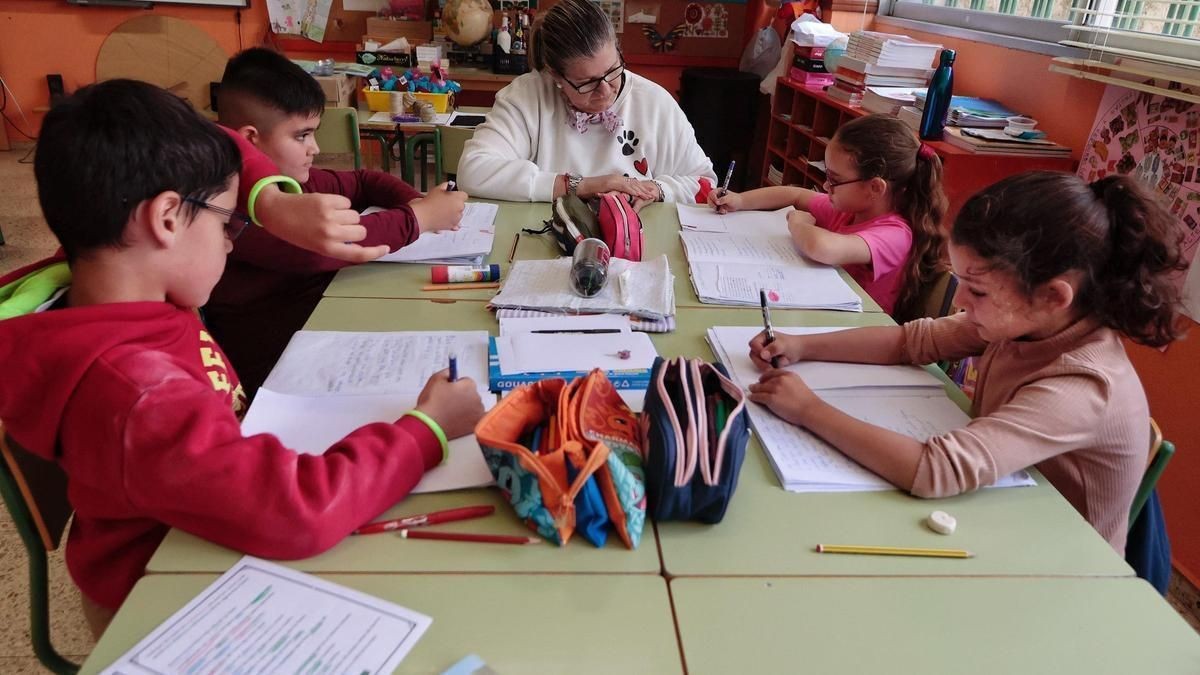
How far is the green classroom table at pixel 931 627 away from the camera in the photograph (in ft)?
2.33

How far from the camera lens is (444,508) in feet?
2.86

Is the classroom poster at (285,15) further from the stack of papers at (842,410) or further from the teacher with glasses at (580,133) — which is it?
the stack of papers at (842,410)

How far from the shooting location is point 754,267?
1.67 metres

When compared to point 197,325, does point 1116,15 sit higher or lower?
higher

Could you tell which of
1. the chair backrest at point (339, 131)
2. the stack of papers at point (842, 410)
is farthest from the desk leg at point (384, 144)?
the stack of papers at point (842, 410)

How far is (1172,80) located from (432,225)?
185 cm

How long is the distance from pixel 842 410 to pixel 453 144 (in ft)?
6.96

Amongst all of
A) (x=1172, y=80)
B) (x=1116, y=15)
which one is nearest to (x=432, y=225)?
(x=1172, y=80)

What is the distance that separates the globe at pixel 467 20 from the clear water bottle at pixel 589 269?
3.25 meters

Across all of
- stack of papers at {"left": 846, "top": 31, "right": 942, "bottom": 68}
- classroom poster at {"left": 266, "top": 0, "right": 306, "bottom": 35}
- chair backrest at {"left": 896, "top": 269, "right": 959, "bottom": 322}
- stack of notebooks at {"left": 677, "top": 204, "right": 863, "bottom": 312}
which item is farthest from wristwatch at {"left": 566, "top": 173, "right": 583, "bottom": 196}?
classroom poster at {"left": 266, "top": 0, "right": 306, "bottom": 35}

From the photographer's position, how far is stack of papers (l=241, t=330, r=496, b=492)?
37.5 inches

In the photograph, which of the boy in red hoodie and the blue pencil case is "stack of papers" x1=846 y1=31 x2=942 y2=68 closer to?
the blue pencil case

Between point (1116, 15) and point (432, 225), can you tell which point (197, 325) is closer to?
point (432, 225)

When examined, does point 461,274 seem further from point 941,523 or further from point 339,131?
point 339,131
